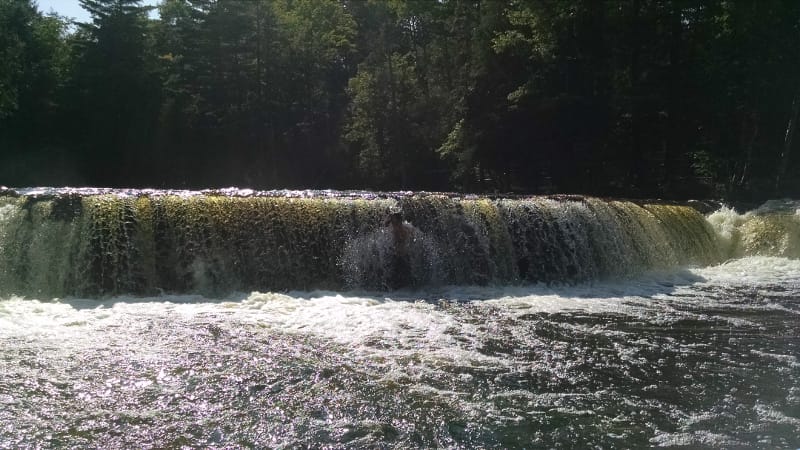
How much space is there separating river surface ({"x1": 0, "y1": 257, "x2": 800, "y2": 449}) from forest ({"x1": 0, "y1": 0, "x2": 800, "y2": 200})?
1481cm

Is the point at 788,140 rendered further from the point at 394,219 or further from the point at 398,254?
the point at 398,254

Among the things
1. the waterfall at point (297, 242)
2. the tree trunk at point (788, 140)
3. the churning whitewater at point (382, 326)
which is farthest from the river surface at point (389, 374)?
the tree trunk at point (788, 140)

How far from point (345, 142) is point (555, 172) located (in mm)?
10552

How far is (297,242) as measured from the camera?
10.4 meters

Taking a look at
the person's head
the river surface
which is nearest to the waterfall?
the person's head

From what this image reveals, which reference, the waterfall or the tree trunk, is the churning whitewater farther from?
the tree trunk

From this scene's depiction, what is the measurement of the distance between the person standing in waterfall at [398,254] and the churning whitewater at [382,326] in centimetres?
7

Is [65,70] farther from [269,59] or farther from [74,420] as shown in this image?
[74,420]

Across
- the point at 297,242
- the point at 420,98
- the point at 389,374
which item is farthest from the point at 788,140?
the point at 389,374

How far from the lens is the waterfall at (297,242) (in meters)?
Answer: 9.11

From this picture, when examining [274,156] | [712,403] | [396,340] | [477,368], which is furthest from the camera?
[274,156]

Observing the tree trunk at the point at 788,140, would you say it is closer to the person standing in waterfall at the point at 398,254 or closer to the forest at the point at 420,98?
the forest at the point at 420,98

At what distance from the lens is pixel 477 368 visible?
590 centimetres

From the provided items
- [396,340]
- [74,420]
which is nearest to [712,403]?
[396,340]
